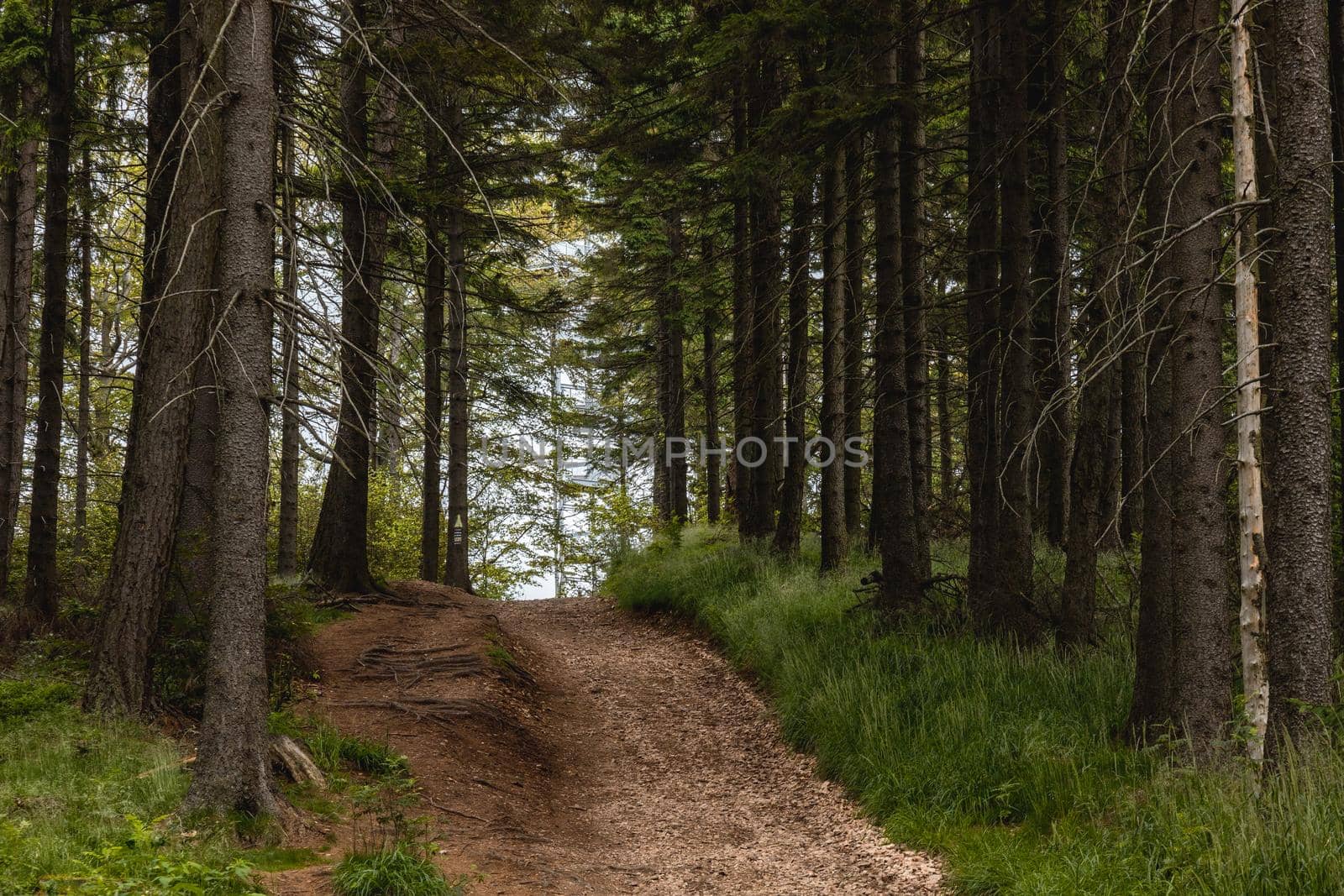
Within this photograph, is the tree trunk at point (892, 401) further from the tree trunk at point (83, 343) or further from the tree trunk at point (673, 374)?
the tree trunk at point (83, 343)

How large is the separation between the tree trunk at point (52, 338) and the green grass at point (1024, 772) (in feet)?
26.6

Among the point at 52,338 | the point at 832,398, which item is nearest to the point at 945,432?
the point at 832,398

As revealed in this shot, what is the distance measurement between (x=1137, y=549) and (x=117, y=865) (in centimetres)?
1247

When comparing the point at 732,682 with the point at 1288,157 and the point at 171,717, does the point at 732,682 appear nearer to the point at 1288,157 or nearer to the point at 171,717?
the point at 171,717

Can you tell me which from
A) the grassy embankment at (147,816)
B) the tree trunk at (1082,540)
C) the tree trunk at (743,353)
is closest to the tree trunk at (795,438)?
the tree trunk at (743,353)

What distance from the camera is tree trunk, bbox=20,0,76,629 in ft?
32.2

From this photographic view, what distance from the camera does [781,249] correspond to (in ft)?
55.8

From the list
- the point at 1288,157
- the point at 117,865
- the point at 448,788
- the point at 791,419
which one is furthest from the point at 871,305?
the point at 117,865

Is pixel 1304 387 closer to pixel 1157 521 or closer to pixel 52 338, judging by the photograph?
pixel 1157 521

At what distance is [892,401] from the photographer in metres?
10.1

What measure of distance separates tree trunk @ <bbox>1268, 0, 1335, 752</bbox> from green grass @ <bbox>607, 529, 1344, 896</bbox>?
0.51 m

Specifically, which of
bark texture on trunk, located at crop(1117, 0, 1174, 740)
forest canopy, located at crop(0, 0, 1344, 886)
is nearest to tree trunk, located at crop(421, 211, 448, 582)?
forest canopy, located at crop(0, 0, 1344, 886)

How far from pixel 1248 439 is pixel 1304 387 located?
51 cm

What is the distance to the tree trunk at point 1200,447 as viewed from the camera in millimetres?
5637
